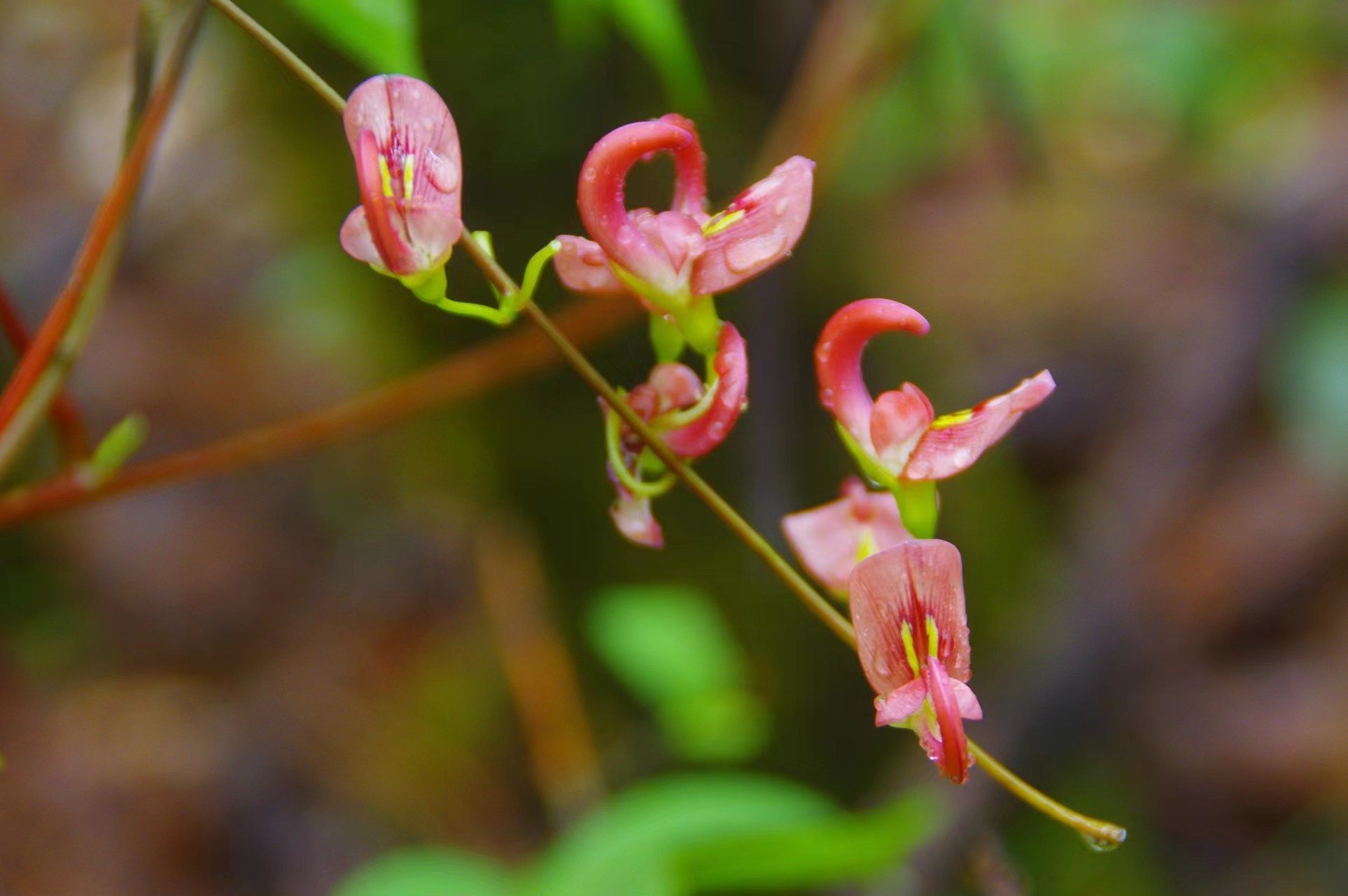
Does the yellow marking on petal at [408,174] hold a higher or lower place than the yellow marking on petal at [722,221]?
higher

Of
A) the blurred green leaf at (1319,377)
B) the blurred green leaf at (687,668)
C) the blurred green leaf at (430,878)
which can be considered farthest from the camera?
the blurred green leaf at (1319,377)

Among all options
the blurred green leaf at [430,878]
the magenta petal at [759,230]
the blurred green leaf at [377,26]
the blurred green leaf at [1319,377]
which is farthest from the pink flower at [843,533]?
the blurred green leaf at [1319,377]

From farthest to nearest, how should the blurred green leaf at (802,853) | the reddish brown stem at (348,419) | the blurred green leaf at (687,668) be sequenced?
the blurred green leaf at (687,668) → the blurred green leaf at (802,853) → the reddish brown stem at (348,419)

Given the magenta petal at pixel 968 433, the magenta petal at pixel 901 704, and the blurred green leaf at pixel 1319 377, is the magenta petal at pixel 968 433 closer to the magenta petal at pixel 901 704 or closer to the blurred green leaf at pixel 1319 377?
the magenta petal at pixel 901 704

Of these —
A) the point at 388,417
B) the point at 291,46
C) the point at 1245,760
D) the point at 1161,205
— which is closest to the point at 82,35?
the point at 291,46

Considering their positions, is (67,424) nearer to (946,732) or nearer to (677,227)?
(677,227)

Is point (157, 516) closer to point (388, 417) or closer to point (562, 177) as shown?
point (562, 177)
